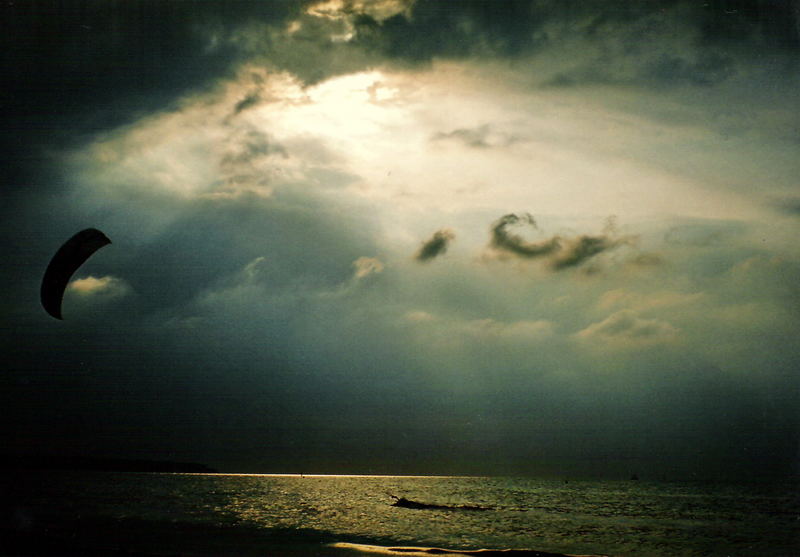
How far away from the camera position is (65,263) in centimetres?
1342

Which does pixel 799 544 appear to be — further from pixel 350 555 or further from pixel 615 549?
pixel 350 555

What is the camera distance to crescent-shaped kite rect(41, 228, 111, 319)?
1330 cm

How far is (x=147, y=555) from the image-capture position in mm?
19266

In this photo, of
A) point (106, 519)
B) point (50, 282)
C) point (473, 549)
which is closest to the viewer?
point (50, 282)

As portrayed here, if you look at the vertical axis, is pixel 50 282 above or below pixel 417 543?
above

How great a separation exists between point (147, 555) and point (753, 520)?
173 ft

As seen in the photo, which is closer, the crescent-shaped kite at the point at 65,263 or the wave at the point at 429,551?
the crescent-shaped kite at the point at 65,263

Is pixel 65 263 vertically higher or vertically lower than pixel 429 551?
higher

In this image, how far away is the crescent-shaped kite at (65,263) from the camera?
13297mm

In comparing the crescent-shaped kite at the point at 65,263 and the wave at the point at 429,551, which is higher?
the crescent-shaped kite at the point at 65,263

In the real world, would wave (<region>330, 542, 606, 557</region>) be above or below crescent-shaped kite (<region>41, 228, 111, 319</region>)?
below

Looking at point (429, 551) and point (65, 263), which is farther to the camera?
point (429, 551)

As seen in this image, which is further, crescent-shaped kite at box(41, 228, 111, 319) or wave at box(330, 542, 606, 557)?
wave at box(330, 542, 606, 557)

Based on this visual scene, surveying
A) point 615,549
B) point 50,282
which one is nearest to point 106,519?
point 50,282
